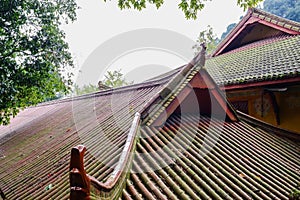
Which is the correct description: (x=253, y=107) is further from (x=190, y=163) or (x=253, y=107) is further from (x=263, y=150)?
(x=190, y=163)

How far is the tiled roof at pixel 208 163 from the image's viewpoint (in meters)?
2.84

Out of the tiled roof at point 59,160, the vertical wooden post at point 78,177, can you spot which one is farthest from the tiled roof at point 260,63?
the vertical wooden post at point 78,177

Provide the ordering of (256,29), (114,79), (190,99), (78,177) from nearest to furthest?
(78,177), (190,99), (256,29), (114,79)

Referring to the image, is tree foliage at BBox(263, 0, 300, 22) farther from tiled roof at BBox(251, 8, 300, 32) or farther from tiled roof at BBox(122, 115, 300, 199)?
tiled roof at BBox(122, 115, 300, 199)

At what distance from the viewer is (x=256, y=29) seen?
11273mm

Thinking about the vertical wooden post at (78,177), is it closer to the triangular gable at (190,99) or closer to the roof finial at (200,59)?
the triangular gable at (190,99)

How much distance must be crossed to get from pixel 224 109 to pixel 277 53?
16.9ft

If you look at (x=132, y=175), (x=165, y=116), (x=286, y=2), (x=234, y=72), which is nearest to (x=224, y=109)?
(x=165, y=116)

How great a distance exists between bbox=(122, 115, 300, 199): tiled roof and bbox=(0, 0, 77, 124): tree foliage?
6.23 m

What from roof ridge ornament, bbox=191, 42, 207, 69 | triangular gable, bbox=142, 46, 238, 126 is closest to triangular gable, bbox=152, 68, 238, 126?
triangular gable, bbox=142, 46, 238, 126

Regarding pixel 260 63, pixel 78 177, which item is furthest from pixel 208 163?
pixel 260 63

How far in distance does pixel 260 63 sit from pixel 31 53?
836cm

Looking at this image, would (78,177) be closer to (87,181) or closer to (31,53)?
(87,181)

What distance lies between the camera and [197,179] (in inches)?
121
